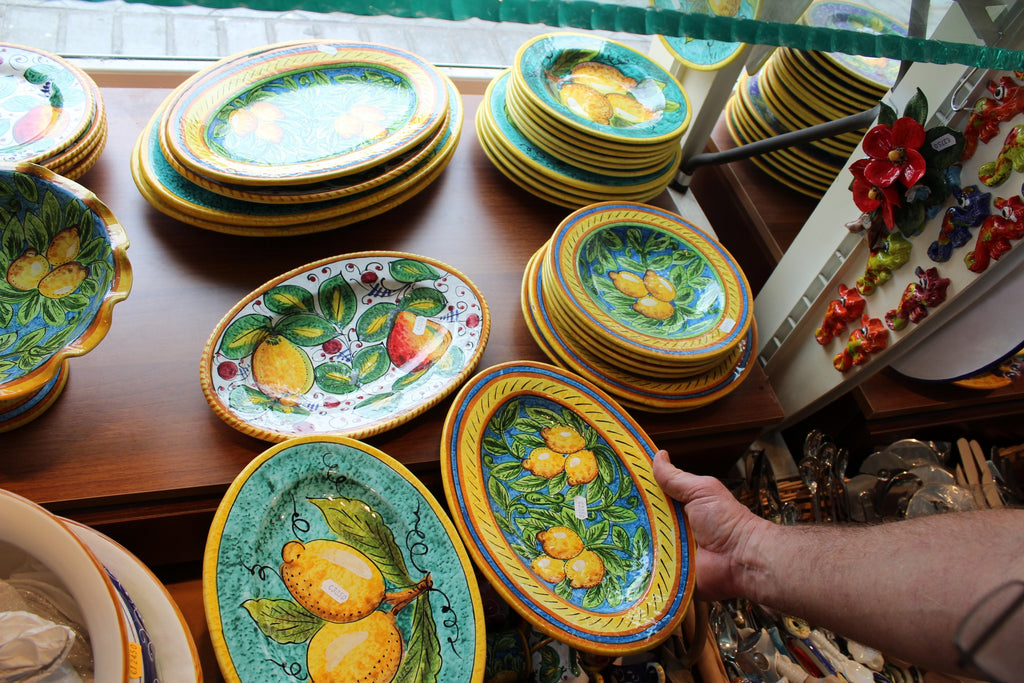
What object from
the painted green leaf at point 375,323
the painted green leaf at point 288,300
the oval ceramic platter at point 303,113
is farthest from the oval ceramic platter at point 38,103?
the painted green leaf at point 375,323

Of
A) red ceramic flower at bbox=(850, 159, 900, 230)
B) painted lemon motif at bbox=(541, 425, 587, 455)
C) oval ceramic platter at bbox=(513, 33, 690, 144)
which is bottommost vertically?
painted lemon motif at bbox=(541, 425, 587, 455)

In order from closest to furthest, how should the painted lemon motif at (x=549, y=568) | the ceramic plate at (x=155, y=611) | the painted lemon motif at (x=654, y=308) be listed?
the ceramic plate at (x=155, y=611), the painted lemon motif at (x=549, y=568), the painted lemon motif at (x=654, y=308)

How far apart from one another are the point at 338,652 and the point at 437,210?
0.69 metres

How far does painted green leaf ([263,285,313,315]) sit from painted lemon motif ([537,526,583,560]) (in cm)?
43

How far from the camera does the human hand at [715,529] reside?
0.80 metres

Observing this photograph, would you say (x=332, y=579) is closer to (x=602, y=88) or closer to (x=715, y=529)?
(x=715, y=529)

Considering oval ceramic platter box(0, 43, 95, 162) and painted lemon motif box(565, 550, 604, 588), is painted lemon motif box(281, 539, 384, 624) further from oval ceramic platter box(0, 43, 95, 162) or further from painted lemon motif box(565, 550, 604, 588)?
oval ceramic platter box(0, 43, 95, 162)

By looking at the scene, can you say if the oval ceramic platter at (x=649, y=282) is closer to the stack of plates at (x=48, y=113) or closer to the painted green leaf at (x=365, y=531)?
the painted green leaf at (x=365, y=531)

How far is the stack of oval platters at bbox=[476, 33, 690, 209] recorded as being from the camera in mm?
1088

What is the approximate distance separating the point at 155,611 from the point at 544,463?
472 mm

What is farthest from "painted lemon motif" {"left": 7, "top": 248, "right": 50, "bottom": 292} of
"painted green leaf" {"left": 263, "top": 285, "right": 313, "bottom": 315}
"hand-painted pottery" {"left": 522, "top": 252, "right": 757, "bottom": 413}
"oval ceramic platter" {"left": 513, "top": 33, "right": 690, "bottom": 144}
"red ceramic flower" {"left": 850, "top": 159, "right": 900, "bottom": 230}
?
"red ceramic flower" {"left": 850, "top": 159, "right": 900, "bottom": 230}

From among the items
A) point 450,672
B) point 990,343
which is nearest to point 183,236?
point 450,672

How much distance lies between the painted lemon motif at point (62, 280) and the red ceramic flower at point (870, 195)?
974 millimetres

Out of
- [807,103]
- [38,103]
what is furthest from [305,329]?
[807,103]
